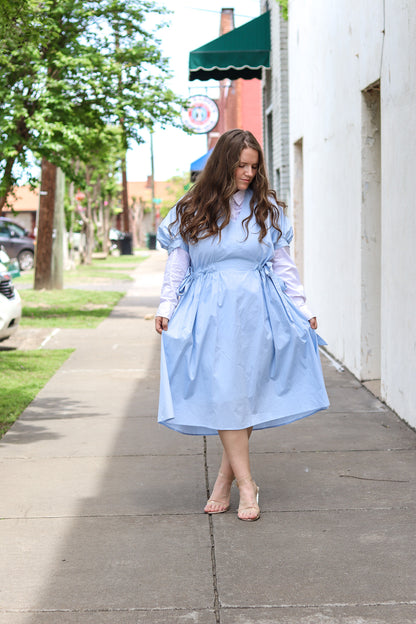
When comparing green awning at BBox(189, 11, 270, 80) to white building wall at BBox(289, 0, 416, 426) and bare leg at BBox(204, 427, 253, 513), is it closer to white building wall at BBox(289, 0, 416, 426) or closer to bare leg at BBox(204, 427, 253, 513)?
white building wall at BBox(289, 0, 416, 426)

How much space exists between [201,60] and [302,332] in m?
11.3

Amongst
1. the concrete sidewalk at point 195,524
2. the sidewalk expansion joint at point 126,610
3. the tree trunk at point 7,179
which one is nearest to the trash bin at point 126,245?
the tree trunk at point 7,179

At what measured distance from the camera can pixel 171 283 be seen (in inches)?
193

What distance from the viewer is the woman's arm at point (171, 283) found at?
484cm

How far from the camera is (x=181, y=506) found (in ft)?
16.4

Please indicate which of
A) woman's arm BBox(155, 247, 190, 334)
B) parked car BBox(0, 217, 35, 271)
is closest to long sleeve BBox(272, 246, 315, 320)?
woman's arm BBox(155, 247, 190, 334)

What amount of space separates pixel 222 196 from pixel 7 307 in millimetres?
6681

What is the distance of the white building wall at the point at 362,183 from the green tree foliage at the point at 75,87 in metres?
2.80

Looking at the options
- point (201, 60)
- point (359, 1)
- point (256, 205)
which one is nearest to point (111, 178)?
point (201, 60)

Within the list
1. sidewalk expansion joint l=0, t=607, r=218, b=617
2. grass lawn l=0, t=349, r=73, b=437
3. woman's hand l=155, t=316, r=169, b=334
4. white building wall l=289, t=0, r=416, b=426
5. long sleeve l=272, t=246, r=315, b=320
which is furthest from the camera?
grass lawn l=0, t=349, r=73, b=437

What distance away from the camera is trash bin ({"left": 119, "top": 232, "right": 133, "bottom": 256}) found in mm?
48125

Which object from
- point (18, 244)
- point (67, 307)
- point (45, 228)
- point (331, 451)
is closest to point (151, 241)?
point (18, 244)

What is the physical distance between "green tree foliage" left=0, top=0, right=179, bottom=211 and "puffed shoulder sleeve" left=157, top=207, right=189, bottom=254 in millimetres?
7988

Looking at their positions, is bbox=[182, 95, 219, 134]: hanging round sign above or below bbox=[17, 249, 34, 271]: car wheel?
above
